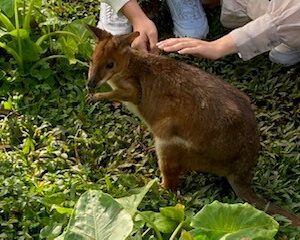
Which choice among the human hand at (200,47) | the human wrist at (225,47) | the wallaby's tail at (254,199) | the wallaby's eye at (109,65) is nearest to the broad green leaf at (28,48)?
the human hand at (200,47)

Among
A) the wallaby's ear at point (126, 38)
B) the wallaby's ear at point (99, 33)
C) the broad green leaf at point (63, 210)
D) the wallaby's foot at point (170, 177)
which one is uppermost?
the wallaby's ear at point (99, 33)

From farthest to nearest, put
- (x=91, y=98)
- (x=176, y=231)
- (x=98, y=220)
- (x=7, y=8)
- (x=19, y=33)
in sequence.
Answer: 1. (x=7, y=8)
2. (x=19, y=33)
3. (x=91, y=98)
4. (x=176, y=231)
5. (x=98, y=220)

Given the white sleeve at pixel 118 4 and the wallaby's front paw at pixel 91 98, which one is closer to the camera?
the wallaby's front paw at pixel 91 98

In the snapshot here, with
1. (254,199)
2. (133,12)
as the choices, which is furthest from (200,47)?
(254,199)

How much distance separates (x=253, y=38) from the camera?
13.9 ft

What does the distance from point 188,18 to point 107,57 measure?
117 cm

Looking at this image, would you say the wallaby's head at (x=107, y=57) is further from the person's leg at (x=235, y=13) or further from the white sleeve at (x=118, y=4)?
the person's leg at (x=235, y=13)

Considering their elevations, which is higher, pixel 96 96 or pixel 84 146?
pixel 96 96

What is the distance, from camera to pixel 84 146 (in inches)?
160

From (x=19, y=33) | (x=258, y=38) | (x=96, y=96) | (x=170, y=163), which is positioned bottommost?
(x=170, y=163)

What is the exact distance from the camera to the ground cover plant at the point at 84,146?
3.58 m

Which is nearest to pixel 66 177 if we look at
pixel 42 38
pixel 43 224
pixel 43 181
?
pixel 43 181

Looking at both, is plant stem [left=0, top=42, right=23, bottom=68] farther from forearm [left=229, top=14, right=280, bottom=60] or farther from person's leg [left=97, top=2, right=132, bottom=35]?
forearm [left=229, top=14, right=280, bottom=60]

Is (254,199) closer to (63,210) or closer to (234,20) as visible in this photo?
(63,210)
